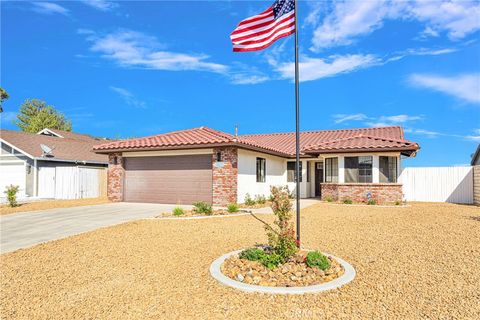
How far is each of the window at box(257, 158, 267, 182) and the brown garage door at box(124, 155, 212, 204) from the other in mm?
3325

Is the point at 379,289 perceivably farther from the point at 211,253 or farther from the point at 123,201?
the point at 123,201

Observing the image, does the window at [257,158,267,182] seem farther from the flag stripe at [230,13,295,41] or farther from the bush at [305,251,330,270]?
the bush at [305,251,330,270]

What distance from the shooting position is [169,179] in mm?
15734

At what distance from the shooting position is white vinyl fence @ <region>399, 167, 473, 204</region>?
1706cm

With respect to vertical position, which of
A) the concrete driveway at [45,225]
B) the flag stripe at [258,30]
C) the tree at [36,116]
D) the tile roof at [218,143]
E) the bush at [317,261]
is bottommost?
the concrete driveway at [45,225]

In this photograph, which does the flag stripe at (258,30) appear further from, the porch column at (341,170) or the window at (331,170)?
the window at (331,170)

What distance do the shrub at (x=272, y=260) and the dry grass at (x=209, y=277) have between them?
0.91 metres

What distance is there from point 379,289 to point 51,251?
21.3 feet

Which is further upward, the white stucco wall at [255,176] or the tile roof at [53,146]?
the tile roof at [53,146]

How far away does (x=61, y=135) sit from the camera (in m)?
28.4

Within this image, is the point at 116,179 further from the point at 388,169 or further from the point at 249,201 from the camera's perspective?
the point at 388,169

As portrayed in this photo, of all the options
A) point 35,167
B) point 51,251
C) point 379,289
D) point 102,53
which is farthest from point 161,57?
point 379,289

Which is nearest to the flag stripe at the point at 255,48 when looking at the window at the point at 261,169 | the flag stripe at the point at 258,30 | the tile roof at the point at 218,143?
the flag stripe at the point at 258,30

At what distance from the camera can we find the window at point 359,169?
16.4 meters
